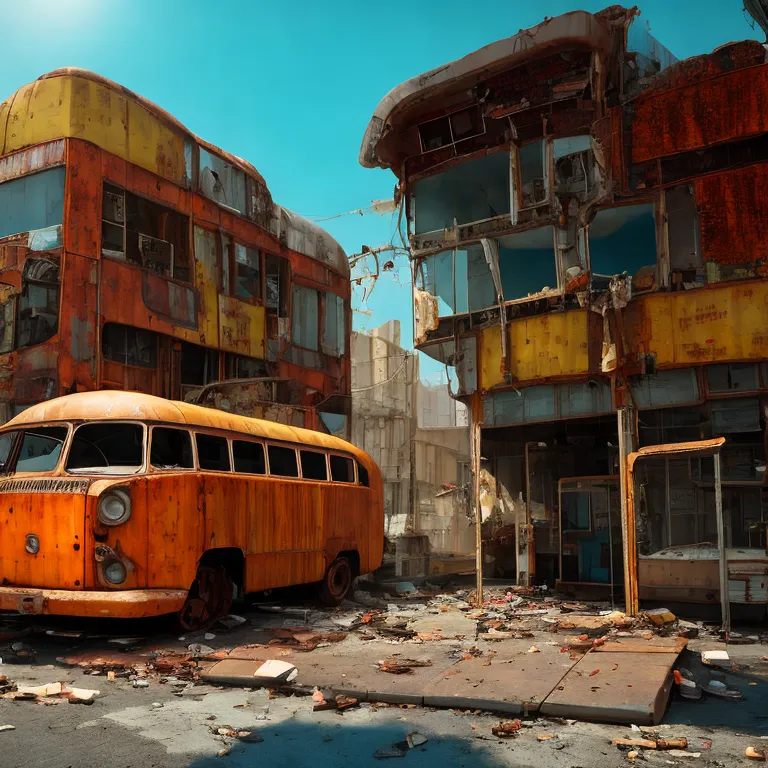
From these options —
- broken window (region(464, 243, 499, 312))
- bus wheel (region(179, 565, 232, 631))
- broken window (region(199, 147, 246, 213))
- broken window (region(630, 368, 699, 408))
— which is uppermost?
broken window (region(199, 147, 246, 213))

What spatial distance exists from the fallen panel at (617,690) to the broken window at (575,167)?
11525 millimetres

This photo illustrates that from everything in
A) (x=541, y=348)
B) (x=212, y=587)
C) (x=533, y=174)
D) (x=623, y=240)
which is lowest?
(x=212, y=587)

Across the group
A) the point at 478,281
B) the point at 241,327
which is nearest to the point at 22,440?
the point at 478,281

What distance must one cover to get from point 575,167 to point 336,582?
991cm

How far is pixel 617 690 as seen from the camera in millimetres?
6508

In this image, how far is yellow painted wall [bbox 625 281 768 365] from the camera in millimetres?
14633

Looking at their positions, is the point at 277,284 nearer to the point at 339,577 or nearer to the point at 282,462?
the point at 339,577

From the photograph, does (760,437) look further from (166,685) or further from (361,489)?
(166,685)

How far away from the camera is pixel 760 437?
1512 centimetres

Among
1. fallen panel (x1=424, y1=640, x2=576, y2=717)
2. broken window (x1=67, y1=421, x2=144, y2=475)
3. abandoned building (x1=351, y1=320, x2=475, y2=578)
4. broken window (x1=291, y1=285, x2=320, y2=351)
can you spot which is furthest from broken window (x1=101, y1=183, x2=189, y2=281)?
abandoned building (x1=351, y1=320, x2=475, y2=578)

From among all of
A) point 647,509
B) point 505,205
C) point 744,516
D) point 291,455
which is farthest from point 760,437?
point 291,455

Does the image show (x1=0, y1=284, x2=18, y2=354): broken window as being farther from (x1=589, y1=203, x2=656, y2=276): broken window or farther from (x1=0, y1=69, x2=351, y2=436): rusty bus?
(x1=589, y1=203, x2=656, y2=276): broken window

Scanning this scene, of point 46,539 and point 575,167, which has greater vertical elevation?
point 575,167

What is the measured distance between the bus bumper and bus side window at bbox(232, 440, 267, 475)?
2.54 metres
